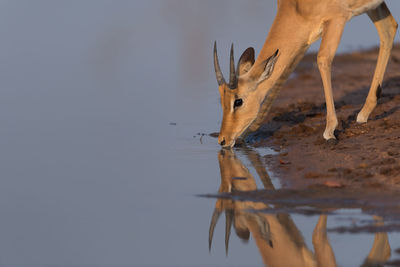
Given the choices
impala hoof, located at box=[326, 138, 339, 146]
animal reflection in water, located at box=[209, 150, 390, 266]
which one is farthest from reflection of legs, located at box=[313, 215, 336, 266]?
impala hoof, located at box=[326, 138, 339, 146]

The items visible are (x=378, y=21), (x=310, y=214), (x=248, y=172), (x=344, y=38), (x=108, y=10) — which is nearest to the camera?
(x=310, y=214)

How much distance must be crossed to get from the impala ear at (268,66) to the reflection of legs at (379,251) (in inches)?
169

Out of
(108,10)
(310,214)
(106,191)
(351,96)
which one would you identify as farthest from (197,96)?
(108,10)

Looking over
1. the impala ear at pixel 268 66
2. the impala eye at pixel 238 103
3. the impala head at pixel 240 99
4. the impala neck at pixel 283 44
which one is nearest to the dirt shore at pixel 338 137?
the impala head at pixel 240 99

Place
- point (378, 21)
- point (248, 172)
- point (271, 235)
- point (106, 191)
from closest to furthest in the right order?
point (271, 235) → point (106, 191) → point (248, 172) → point (378, 21)

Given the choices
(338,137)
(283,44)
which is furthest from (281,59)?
(338,137)

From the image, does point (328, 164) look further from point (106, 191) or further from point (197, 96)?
point (197, 96)

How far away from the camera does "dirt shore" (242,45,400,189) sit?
25.4ft

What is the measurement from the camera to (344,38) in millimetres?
21328

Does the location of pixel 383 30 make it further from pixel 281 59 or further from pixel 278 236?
pixel 278 236

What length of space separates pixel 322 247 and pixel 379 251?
1.25 ft

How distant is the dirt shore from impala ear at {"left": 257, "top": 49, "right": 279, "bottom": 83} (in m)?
0.77

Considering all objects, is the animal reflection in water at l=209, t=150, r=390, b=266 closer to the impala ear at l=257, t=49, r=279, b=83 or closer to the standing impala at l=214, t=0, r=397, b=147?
the standing impala at l=214, t=0, r=397, b=147

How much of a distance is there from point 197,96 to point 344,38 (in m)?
8.30
